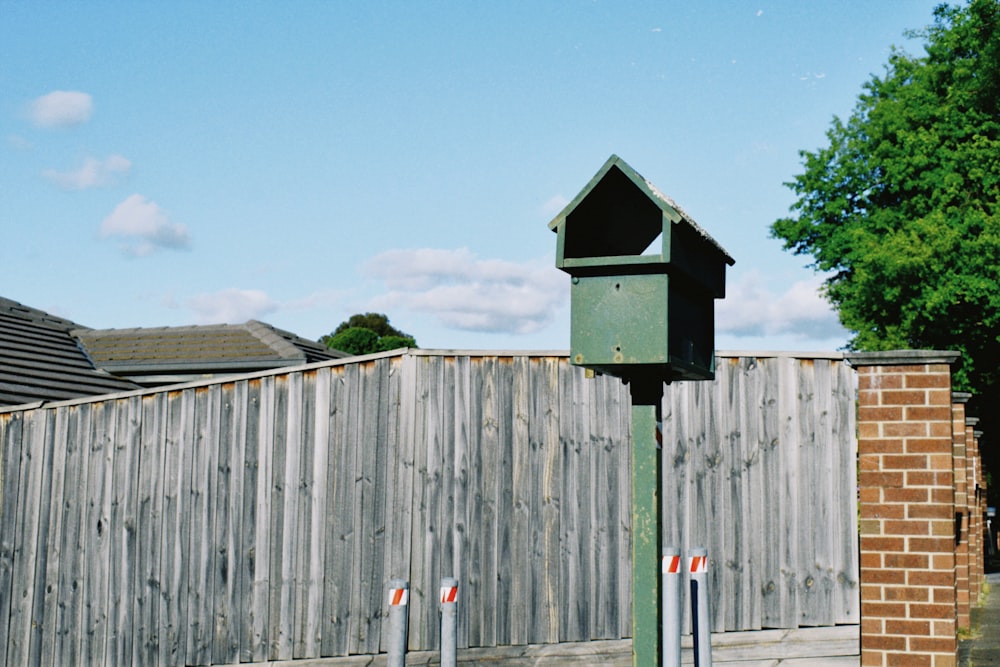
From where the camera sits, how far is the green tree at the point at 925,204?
2130 centimetres

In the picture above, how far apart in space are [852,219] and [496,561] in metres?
20.4

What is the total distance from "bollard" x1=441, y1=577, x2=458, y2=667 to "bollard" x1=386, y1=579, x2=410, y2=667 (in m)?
0.24

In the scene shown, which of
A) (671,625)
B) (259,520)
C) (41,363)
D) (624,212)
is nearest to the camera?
(624,212)

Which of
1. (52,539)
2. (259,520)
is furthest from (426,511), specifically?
(52,539)

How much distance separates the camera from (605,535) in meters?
7.61

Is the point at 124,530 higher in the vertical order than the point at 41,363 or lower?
lower

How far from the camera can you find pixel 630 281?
3.93m

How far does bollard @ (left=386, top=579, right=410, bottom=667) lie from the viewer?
4902 mm

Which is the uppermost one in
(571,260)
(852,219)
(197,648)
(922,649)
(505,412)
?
(852,219)

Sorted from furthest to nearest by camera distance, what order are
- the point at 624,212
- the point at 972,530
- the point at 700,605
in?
the point at 972,530, the point at 700,605, the point at 624,212

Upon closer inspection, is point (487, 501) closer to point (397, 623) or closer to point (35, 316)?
point (397, 623)

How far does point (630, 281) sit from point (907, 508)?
2362 millimetres

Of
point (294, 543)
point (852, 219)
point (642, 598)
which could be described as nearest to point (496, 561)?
point (294, 543)

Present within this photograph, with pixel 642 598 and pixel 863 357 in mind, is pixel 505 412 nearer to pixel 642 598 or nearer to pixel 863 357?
pixel 863 357
